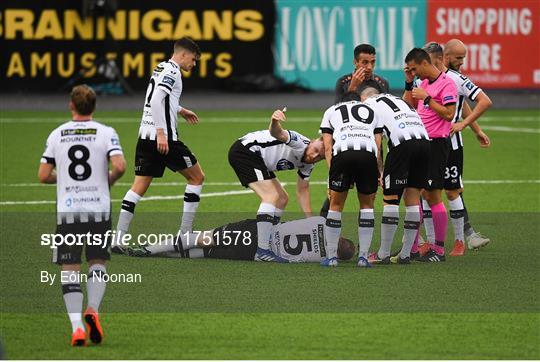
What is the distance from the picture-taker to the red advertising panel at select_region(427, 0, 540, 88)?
3150cm

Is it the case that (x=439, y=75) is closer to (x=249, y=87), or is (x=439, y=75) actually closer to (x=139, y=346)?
(x=139, y=346)

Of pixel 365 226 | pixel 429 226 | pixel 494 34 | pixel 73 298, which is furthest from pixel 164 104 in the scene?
pixel 494 34

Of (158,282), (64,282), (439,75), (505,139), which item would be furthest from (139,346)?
(505,139)

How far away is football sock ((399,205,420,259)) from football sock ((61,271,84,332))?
439 centimetres

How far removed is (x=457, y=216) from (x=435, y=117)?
111 cm

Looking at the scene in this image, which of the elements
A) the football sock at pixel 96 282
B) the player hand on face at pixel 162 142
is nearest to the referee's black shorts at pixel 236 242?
the player hand on face at pixel 162 142

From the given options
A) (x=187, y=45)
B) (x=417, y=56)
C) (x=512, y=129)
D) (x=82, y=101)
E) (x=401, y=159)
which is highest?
(x=187, y=45)

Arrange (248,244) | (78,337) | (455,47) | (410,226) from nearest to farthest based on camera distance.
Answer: (78,337), (410,226), (248,244), (455,47)

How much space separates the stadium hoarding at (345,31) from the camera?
31.7 metres

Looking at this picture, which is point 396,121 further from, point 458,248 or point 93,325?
point 93,325

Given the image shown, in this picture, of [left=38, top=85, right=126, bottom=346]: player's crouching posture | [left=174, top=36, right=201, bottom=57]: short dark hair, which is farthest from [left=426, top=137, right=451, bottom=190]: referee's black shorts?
[left=38, top=85, right=126, bottom=346]: player's crouching posture

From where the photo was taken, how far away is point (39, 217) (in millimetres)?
16391

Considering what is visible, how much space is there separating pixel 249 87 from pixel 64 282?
76.0 feet

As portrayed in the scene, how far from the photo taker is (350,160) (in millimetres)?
12500
